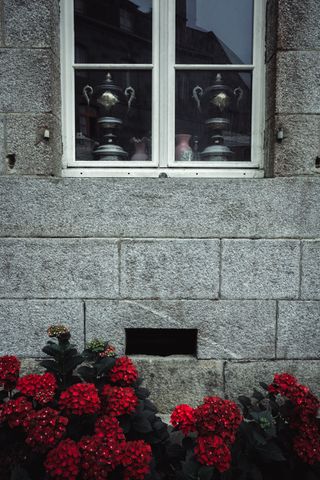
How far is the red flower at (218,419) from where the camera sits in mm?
1981

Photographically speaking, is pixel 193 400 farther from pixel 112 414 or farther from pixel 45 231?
pixel 45 231

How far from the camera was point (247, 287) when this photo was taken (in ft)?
9.71

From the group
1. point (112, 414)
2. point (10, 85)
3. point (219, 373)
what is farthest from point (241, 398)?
point (10, 85)

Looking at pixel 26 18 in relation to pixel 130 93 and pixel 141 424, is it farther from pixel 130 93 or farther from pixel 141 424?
pixel 141 424

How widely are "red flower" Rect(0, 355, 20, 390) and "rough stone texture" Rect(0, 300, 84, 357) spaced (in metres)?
0.65

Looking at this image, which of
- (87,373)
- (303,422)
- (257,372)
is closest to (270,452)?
(303,422)

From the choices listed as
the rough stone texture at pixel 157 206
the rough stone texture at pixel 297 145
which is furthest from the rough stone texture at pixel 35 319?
the rough stone texture at pixel 297 145

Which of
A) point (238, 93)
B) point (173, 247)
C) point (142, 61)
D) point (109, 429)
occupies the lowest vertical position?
point (109, 429)

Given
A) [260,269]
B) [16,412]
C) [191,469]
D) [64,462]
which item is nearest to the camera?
[64,462]

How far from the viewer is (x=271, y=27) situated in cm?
297

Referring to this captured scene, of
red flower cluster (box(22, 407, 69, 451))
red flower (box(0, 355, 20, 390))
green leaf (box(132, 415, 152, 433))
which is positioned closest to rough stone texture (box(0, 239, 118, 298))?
red flower (box(0, 355, 20, 390))

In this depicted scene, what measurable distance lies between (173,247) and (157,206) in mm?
303

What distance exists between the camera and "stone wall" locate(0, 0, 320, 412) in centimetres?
290

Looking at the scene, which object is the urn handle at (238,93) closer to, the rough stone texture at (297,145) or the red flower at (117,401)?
the rough stone texture at (297,145)
